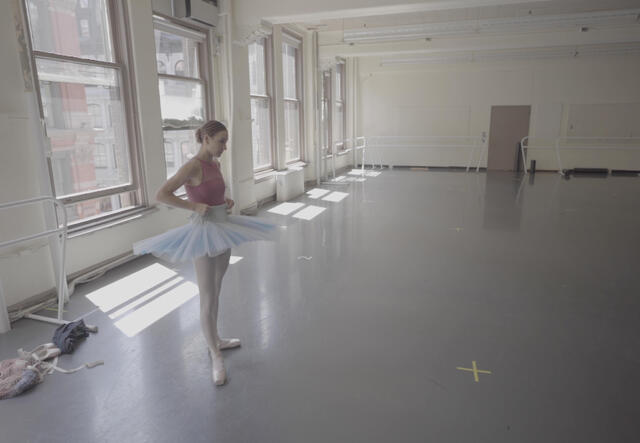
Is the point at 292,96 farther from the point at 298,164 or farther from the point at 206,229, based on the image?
the point at 206,229

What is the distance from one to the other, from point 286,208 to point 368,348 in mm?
4741

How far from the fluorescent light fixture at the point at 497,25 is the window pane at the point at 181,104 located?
3509mm

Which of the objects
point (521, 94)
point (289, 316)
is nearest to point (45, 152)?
point (289, 316)

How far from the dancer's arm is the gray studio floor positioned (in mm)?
1009

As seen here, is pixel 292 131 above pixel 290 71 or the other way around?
the other way around

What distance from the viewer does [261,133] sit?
25.9ft

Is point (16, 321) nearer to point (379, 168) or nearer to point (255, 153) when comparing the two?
point (255, 153)

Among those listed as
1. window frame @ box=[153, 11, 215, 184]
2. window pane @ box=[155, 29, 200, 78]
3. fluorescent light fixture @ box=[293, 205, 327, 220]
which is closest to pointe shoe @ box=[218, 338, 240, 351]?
window frame @ box=[153, 11, 215, 184]

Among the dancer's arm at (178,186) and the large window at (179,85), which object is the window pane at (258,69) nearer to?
the large window at (179,85)

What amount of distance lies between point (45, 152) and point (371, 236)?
3602 mm

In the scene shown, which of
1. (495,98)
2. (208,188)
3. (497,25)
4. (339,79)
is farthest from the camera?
(339,79)

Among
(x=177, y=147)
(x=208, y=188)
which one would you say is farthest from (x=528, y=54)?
(x=208, y=188)

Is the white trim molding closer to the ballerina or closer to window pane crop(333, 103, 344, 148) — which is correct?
window pane crop(333, 103, 344, 148)

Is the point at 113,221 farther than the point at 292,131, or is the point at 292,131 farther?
the point at 292,131
